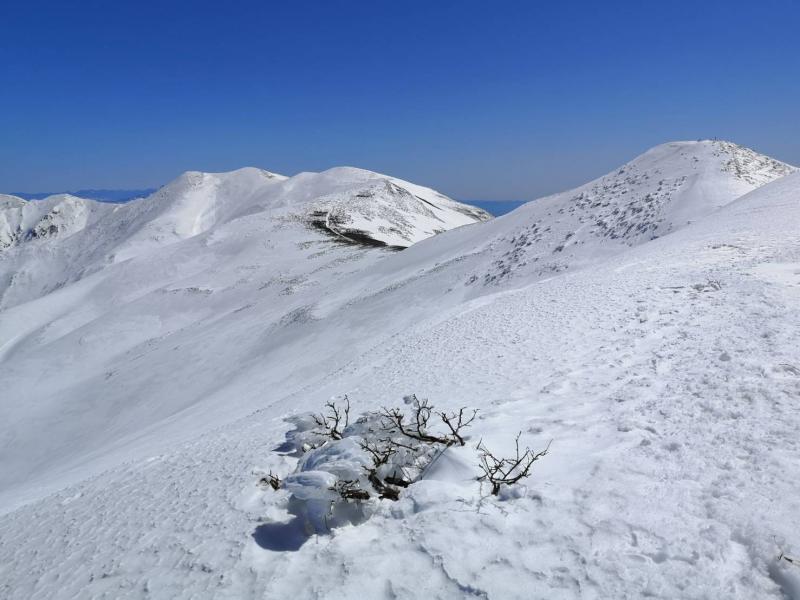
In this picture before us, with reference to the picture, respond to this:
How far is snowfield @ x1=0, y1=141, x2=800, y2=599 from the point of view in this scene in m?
4.34

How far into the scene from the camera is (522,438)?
21.7ft

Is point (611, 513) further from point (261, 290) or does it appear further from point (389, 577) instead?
point (261, 290)

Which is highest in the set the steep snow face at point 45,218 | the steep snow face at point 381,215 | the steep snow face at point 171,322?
the steep snow face at point 45,218

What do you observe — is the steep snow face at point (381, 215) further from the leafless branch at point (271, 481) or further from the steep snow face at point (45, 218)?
the steep snow face at point (45, 218)

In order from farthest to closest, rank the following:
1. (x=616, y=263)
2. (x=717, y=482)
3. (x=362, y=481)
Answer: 1. (x=616, y=263)
2. (x=362, y=481)
3. (x=717, y=482)

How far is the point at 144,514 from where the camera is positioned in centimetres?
674

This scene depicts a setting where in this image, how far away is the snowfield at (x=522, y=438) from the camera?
14.3 ft

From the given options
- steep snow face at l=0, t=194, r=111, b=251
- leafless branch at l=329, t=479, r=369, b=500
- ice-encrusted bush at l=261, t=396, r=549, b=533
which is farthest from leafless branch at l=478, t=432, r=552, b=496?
steep snow face at l=0, t=194, r=111, b=251

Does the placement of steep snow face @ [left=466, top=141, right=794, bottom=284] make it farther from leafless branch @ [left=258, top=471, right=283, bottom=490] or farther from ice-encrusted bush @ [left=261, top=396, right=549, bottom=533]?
leafless branch @ [left=258, top=471, right=283, bottom=490]

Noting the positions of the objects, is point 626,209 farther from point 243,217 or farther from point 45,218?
point 45,218

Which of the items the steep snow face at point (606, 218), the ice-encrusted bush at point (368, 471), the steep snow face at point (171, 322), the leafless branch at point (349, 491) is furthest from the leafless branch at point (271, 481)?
the steep snow face at point (606, 218)

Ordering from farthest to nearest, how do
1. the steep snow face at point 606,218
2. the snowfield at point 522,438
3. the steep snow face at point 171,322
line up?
the steep snow face at point 171,322 → the steep snow face at point 606,218 → the snowfield at point 522,438

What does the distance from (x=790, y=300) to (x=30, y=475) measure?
85.6 ft

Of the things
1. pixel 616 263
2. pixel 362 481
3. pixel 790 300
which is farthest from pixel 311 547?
pixel 616 263
